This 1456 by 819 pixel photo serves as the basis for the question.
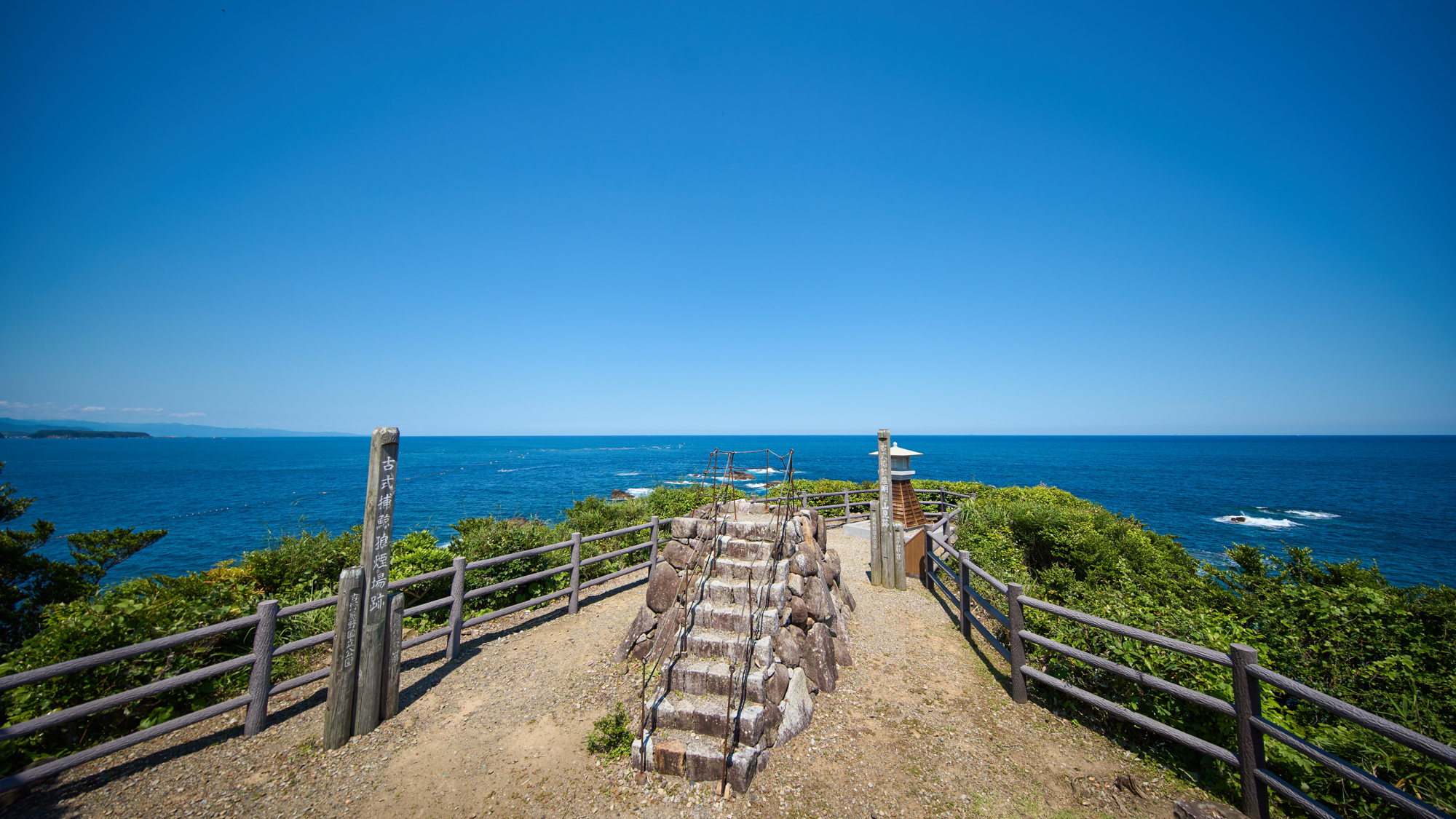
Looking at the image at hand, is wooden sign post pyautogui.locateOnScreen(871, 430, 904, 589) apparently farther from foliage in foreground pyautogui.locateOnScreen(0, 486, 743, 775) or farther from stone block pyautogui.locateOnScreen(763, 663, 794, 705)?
stone block pyautogui.locateOnScreen(763, 663, 794, 705)

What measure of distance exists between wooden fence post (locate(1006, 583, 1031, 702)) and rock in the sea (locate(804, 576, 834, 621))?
212 cm

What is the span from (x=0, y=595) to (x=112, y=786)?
18.6ft

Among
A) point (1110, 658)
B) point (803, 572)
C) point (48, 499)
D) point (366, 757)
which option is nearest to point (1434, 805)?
point (1110, 658)

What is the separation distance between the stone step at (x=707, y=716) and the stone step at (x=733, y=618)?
2.89 feet

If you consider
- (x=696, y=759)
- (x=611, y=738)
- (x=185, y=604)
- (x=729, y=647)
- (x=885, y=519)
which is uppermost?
(x=885, y=519)

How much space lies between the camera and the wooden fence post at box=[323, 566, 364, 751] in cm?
499

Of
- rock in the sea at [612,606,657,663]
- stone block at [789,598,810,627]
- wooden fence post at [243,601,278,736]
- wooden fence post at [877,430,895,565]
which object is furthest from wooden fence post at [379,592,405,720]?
wooden fence post at [877,430,895,565]

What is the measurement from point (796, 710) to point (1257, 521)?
1790 inches

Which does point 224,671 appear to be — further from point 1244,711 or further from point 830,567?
point 1244,711

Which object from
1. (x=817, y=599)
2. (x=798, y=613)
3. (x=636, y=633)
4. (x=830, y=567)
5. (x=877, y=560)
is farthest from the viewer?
(x=877, y=560)

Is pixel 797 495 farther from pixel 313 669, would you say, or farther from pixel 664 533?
pixel 313 669

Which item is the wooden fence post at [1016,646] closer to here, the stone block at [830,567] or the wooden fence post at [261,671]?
the stone block at [830,567]

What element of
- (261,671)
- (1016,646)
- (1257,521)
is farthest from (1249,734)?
(1257,521)

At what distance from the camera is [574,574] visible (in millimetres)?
8656
